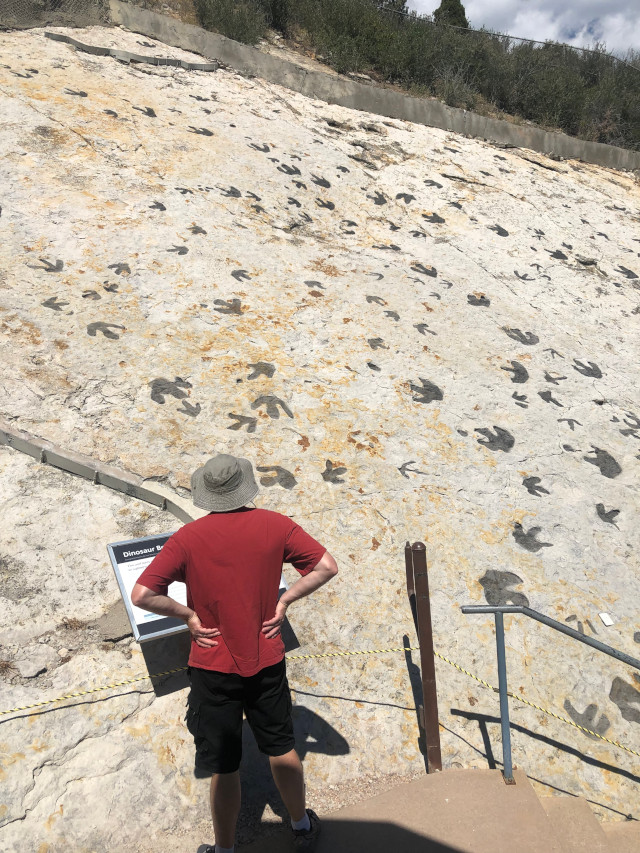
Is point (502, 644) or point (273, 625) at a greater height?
point (273, 625)

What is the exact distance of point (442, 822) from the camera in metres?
2.38

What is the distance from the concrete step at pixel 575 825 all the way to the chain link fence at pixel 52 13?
390 inches

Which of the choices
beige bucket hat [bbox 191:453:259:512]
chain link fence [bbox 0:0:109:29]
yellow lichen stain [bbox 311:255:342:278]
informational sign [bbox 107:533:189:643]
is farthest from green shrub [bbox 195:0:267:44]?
beige bucket hat [bbox 191:453:259:512]

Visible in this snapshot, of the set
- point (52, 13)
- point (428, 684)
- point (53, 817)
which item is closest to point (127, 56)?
point (52, 13)

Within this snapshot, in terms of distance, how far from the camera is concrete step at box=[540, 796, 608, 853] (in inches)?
95.1

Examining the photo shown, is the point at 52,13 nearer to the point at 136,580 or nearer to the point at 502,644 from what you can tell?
the point at 136,580

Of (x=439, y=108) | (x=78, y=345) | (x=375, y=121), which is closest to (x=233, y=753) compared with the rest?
A: (x=78, y=345)

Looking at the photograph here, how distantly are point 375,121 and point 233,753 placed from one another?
29.3 feet

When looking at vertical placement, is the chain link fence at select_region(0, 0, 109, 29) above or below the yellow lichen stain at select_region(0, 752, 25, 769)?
above

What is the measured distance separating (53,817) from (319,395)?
3118 millimetres

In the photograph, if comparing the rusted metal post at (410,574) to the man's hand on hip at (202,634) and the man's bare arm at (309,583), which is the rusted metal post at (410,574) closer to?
the man's bare arm at (309,583)

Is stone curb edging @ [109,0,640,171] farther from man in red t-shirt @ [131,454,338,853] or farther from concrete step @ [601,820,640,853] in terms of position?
concrete step @ [601,820,640,853]

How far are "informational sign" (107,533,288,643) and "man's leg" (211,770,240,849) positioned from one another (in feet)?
2.05

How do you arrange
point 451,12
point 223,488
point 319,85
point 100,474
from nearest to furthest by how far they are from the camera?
1. point 223,488
2. point 100,474
3. point 319,85
4. point 451,12
